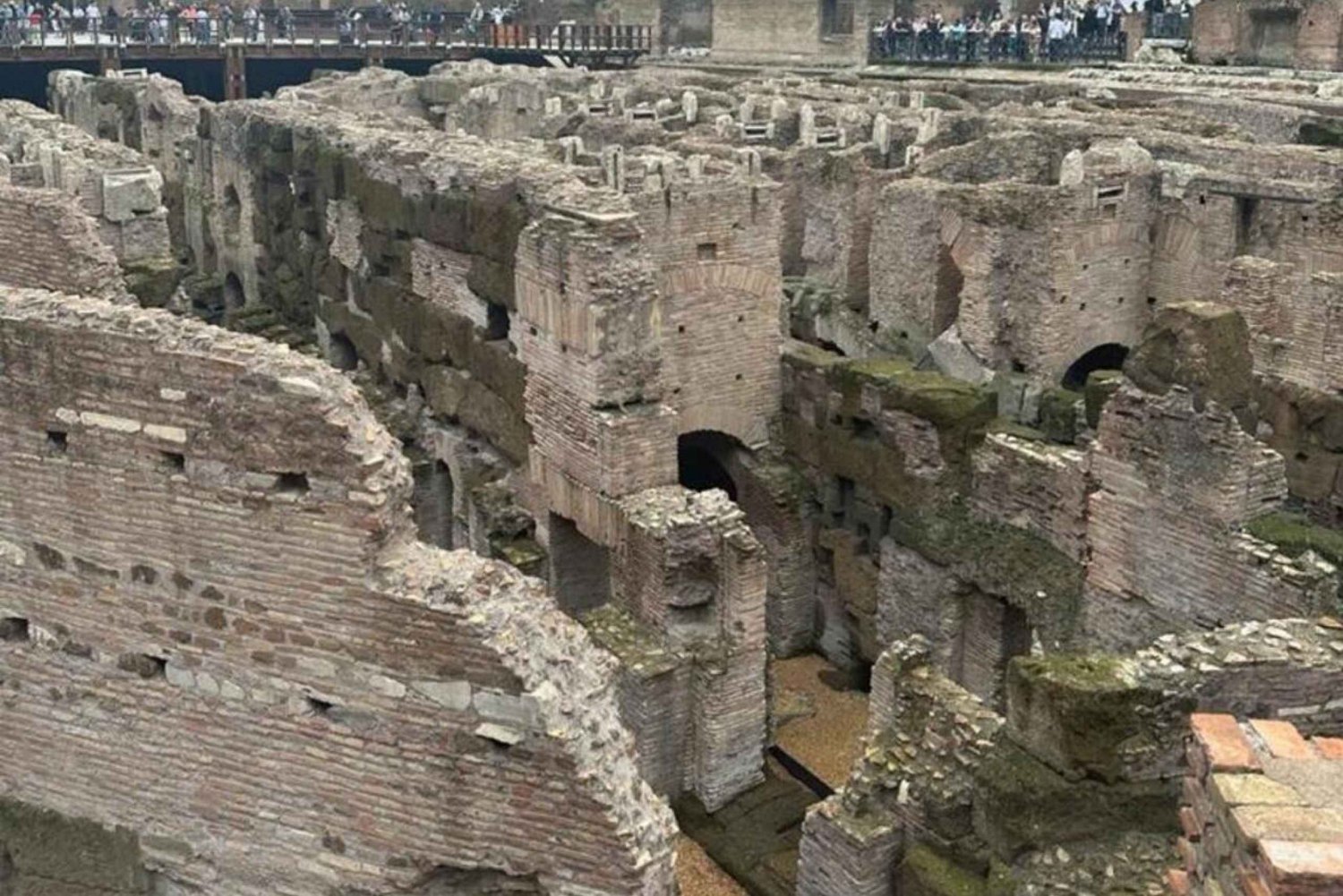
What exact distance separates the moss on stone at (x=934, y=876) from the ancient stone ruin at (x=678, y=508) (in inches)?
1.2

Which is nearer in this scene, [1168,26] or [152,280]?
[152,280]

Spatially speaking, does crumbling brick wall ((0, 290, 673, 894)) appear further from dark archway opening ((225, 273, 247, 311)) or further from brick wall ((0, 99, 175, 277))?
dark archway opening ((225, 273, 247, 311))

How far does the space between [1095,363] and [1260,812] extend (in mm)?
10758

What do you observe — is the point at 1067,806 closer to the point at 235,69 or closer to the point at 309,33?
the point at 235,69

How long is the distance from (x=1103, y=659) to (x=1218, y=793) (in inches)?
92.3

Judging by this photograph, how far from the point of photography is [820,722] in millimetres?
12039

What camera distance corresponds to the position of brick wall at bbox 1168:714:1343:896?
4594mm

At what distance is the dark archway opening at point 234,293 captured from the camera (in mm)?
19938

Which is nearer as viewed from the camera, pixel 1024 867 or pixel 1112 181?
pixel 1024 867

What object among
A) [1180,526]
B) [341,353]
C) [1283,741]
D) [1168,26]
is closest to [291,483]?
[1283,741]

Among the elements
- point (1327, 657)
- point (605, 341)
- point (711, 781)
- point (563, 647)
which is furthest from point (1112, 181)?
point (563, 647)

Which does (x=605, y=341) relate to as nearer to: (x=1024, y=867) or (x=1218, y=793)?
(x=1024, y=867)

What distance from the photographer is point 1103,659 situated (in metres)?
7.44

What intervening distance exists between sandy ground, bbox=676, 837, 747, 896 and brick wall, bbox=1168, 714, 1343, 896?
442cm
